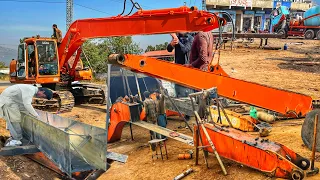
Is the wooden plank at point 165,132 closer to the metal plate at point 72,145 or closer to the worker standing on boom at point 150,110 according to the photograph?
the worker standing on boom at point 150,110

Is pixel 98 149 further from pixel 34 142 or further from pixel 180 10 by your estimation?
pixel 180 10

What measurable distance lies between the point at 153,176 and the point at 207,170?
103 centimetres

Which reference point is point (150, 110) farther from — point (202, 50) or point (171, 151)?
point (202, 50)

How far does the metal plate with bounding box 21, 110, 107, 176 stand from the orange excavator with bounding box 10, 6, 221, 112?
110 inches

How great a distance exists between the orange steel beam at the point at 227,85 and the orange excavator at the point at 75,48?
1051 mm

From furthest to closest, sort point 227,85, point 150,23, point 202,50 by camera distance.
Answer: point 202,50 < point 150,23 < point 227,85

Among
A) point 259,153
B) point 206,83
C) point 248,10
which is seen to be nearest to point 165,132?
point 206,83

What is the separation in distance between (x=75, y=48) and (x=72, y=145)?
5926mm

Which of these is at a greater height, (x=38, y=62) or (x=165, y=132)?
(x=38, y=62)

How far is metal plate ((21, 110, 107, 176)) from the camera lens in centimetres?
624

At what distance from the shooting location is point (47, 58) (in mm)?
12094

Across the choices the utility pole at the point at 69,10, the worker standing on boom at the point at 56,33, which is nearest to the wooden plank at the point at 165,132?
the worker standing on boom at the point at 56,33

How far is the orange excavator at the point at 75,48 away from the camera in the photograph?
24.6 feet

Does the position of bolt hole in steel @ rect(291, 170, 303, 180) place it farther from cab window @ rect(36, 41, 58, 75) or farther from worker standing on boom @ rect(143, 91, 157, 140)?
cab window @ rect(36, 41, 58, 75)
